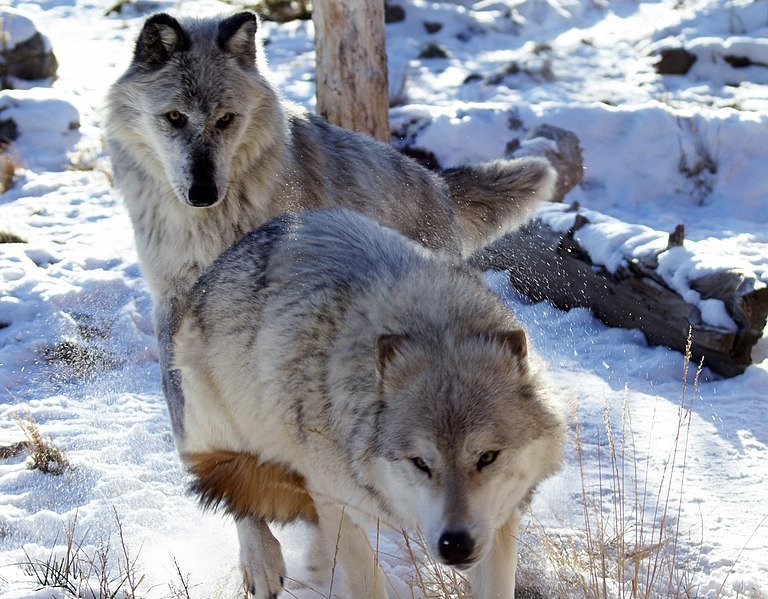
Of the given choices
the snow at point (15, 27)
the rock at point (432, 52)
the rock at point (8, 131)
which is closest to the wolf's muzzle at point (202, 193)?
the rock at point (8, 131)

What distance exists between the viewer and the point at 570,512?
14.1 ft

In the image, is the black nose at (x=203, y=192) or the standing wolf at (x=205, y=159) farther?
the standing wolf at (x=205, y=159)

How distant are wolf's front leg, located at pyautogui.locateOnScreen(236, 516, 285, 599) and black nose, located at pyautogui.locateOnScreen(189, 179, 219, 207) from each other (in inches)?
64.3

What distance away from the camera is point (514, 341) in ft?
9.41

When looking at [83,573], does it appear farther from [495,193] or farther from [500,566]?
[495,193]

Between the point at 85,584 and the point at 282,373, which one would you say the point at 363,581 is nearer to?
the point at 282,373

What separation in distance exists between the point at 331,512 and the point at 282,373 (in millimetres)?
597

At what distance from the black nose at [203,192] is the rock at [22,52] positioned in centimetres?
812

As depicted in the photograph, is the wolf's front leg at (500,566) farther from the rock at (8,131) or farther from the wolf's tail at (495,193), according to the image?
the rock at (8,131)

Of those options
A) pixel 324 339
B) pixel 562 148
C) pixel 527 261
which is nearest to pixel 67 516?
pixel 324 339

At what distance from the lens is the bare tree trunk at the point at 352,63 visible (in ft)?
22.7

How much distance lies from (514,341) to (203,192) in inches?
83.1

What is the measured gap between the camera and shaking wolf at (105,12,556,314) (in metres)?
4.41

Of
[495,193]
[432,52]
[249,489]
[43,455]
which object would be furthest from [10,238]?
[432,52]
